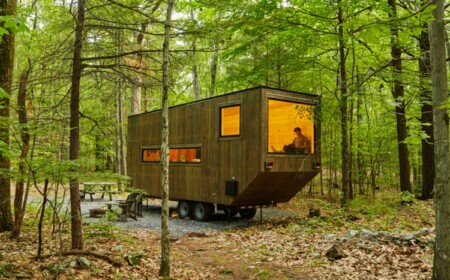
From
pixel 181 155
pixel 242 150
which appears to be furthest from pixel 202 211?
pixel 242 150

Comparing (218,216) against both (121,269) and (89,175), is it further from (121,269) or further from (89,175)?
(89,175)

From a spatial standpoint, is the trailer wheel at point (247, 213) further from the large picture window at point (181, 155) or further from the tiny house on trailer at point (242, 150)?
the large picture window at point (181, 155)

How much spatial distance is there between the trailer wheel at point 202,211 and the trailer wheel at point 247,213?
4.77 ft

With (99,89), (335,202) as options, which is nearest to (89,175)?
(99,89)

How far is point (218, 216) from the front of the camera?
46.3ft

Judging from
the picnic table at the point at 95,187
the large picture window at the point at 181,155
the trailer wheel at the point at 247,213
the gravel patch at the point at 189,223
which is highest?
the large picture window at the point at 181,155

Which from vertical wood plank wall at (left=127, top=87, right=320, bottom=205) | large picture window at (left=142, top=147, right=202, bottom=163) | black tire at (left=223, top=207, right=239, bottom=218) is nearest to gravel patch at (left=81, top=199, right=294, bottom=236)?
black tire at (left=223, top=207, right=239, bottom=218)

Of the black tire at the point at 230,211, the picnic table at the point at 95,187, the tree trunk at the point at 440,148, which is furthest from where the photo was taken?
the black tire at the point at 230,211

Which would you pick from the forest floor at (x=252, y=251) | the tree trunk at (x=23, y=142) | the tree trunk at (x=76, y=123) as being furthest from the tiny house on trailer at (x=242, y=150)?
the tree trunk at (x=23, y=142)

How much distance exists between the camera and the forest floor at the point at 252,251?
19.7 feet

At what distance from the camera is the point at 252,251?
8180 mm

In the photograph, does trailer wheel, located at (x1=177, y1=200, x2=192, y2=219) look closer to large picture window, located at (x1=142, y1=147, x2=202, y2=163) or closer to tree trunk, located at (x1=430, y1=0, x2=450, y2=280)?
large picture window, located at (x1=142, y1=147, x2=202, y2=163)

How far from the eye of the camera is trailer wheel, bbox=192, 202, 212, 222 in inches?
496

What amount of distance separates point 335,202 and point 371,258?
10.0 meters
